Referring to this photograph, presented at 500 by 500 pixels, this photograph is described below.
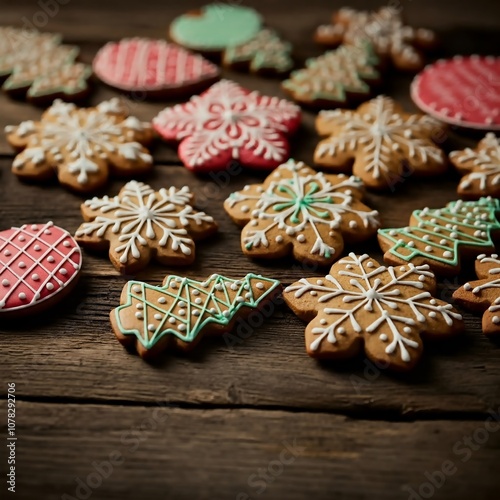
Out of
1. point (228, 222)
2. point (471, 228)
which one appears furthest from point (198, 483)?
point (471, 228)

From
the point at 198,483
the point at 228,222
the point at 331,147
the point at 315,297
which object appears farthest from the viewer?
the point at 331,147

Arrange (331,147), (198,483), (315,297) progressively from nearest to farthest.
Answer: (198,483), (315,297), (331,147)

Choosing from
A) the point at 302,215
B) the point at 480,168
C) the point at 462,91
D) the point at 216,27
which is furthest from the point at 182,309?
the point at 216,27

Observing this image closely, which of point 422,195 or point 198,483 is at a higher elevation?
point 422,195

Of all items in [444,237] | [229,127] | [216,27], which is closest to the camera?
[444,237]

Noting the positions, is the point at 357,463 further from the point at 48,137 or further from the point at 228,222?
the point at 48,137

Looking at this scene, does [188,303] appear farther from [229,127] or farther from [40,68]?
[40,68]

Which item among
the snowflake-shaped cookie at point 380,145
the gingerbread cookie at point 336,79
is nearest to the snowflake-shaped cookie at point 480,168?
the snowflake-shaped cookie at point 380,145

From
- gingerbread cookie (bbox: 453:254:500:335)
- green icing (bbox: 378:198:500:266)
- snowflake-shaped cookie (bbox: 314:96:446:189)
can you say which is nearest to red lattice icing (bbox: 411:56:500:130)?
snowflake-shaped cookie (bbox: 314:96:446:189)
